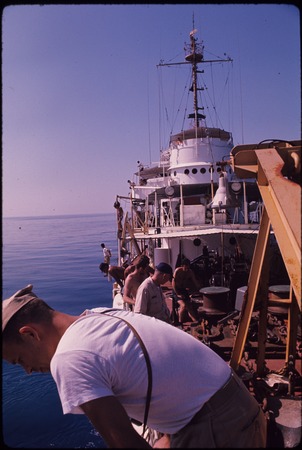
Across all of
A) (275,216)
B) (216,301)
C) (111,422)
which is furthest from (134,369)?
(216,301)

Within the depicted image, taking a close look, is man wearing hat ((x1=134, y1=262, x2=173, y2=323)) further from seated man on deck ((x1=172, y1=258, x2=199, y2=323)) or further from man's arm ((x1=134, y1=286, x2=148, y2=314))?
seated man on deck ((x1=172, y1=258, x2=199, y2=323))

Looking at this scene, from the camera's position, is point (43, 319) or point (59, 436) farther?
point (59, 436)

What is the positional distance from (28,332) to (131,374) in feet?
1.74

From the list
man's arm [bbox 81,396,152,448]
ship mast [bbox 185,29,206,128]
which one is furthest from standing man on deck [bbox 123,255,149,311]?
ship mast [bbox 185,29,206,128]

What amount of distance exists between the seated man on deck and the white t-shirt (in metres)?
6.50

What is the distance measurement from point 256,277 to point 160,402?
2844mm

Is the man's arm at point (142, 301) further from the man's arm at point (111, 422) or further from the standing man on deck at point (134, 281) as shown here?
the man's arm at point (111, 422)

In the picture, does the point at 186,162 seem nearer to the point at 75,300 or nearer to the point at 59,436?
the point at 75,300

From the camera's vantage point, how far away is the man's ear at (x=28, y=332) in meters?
1.55

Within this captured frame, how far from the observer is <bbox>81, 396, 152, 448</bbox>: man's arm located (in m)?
1.28

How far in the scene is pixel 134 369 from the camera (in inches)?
56.6

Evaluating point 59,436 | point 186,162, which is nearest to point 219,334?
point 59,436

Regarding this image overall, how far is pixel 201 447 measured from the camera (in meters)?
1.52

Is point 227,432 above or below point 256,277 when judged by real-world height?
below
